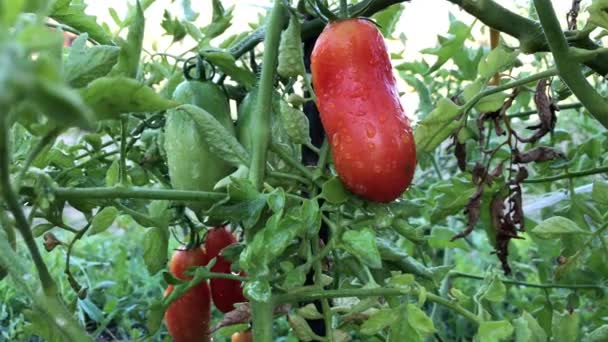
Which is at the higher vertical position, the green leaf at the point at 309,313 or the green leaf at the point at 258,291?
the green leaf at the point at 258,291

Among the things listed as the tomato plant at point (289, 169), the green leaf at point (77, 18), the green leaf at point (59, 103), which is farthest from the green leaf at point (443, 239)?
the green leaf at point (59, 103)

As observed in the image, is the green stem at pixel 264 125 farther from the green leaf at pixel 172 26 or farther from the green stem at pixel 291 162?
the green leaf at pixel 172 26

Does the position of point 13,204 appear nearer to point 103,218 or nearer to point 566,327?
point 103,218

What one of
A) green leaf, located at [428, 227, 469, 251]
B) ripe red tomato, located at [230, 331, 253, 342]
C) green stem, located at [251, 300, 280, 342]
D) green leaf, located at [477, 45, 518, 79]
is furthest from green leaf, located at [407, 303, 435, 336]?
green leaf, located at [428, 227, 469, 251]

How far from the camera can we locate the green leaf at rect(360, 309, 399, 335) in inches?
24.0

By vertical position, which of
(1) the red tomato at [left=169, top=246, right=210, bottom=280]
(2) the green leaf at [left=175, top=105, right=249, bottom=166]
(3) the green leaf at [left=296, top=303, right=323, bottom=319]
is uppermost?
(2) the green leaf at [left=175, top=105, right=249, bottom=166]

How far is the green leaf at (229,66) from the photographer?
66 cm

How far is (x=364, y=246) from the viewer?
571 millimetres

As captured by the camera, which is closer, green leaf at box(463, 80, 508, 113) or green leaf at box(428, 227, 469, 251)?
green leaf at box(463, 80, 508, 113)

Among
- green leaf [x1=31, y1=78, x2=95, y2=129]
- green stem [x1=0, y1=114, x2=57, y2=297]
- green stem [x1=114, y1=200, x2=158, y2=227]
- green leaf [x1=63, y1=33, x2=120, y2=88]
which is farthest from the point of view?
green stem [x1=114, y1=200, x2=158, y2=227]

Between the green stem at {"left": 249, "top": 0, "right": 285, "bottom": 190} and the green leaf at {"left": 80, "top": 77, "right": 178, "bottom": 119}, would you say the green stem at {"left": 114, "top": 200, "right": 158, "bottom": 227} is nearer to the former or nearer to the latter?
the green stem at {"left": 249, "top": 0, "right": 285, "bottom": 190}

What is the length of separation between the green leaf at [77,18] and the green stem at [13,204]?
11.1 inches

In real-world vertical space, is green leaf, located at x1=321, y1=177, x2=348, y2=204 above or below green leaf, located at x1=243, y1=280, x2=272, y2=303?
above

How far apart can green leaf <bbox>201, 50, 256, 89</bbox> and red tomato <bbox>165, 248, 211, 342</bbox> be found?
0.85ft
